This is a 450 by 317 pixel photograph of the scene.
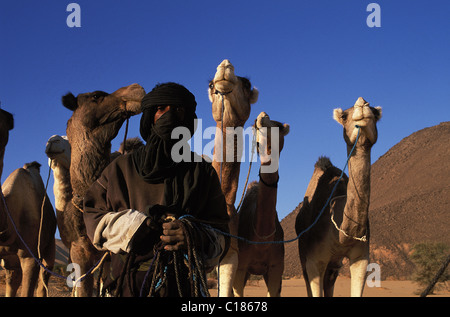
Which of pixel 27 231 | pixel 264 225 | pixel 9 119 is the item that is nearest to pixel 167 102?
pixel 9 119

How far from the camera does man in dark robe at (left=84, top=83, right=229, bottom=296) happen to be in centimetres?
312

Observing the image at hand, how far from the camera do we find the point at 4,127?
764 centimetres

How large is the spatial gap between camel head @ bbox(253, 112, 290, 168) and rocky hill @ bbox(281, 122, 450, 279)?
86.5ft

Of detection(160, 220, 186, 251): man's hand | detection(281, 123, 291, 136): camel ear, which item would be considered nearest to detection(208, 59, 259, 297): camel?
detection(281, 123, 291, 136): camel ear

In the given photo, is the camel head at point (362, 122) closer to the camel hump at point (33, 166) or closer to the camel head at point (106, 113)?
the camel head at point (106, 113)

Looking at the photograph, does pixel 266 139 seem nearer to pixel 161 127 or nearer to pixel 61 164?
pixel 61 164

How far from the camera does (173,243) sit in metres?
3.11

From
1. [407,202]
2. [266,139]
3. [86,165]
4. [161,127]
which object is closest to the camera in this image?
[161,127]

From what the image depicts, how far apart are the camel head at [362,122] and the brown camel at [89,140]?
12.3ft

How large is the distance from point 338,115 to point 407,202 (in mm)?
35891

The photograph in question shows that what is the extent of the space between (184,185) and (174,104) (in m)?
0.52

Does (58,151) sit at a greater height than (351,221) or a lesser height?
greater

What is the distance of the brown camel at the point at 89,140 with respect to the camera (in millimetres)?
6469

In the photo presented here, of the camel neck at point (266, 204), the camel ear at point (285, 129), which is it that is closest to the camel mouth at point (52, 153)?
the camel neck at point (266, 204)
